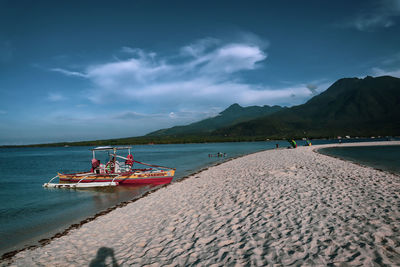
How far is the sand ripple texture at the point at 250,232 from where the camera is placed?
552 cm

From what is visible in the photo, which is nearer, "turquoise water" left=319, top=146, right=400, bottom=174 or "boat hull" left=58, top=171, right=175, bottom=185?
"boat hull" left=58, top=171, right=175, bottom=185

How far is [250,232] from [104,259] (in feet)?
15.8

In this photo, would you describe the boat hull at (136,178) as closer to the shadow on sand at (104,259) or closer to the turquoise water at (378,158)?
the shadow on sand at (104,259)

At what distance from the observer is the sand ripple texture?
552 cm

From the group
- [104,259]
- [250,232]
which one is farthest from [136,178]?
[250,232]

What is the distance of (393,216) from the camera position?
291 inches

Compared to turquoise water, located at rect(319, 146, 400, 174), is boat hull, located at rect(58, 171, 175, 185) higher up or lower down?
higher up

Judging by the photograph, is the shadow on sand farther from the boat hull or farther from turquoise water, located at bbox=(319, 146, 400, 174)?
turquoise water, located at bbox=(319, 146, 400, 174)

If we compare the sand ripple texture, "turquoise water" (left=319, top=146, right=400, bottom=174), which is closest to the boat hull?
the sand ripple texture

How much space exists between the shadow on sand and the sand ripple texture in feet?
0.13

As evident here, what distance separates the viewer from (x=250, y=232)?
6.97 meters

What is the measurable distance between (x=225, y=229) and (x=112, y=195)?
13713 mm

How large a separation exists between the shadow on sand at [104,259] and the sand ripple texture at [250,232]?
1.5 inches

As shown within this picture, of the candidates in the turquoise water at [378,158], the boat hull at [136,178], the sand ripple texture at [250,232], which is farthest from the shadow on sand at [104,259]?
the turquoise water at [378,158]
